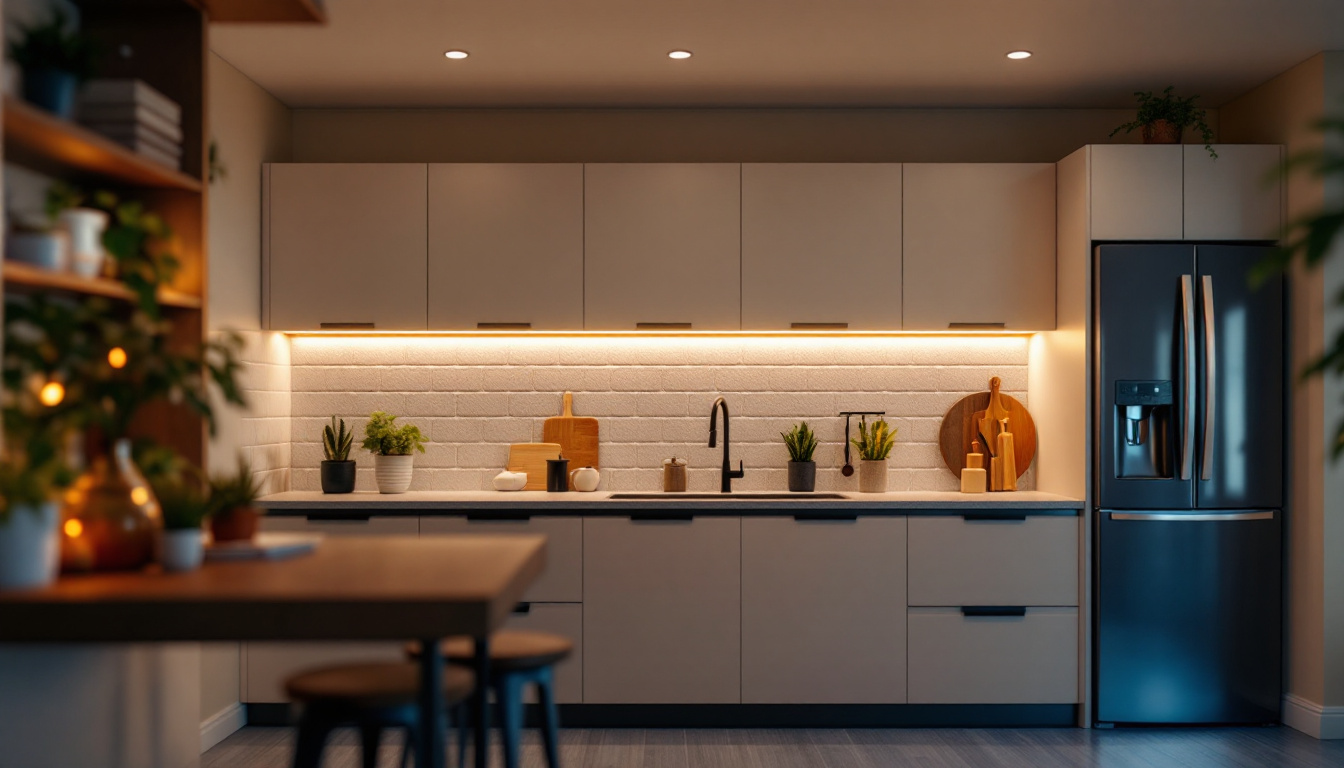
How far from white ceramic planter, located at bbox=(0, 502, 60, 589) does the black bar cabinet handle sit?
3.50 m

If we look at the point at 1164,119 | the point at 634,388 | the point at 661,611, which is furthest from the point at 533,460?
the point at 1164,119

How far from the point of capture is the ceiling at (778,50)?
395cm

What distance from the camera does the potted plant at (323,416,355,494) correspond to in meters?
4.81

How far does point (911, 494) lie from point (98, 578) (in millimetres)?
3532

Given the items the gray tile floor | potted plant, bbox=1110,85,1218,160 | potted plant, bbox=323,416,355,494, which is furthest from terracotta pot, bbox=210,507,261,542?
potted plant, bbox=1110,85,1218,160

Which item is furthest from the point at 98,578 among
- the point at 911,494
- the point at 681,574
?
the point at 911,494

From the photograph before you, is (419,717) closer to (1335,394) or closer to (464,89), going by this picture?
(464,89)

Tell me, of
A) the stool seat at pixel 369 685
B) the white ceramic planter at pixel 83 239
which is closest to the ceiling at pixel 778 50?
the white ceramic planter at pixel 83 239

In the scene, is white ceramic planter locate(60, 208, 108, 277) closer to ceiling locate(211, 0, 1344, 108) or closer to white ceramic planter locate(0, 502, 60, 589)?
white ceramic planter locate(0, 502, 60, 589)

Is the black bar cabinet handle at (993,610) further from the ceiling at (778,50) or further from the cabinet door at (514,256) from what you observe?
the ceiling at (778,50)

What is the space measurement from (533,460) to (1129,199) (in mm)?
2710

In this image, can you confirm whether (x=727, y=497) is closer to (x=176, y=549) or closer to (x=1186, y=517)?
(x=1186, y=517)

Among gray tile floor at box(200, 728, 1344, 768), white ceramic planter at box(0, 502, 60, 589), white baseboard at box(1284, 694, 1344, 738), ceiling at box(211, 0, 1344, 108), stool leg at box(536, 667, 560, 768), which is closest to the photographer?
white ceramic planter at box(0, 502, 60, 589)

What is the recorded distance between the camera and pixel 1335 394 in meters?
4.42
